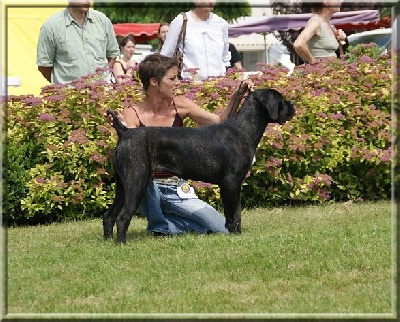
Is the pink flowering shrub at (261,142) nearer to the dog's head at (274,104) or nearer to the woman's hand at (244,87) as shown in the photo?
the woman's hand at (244,87)

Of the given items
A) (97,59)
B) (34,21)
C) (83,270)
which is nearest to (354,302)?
(83,270)

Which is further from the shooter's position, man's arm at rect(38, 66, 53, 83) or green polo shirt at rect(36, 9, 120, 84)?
man's arm at rect(38, 66, 53, 83)

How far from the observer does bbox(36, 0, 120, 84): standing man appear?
941cm

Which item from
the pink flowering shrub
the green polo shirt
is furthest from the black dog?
the green polo shirt

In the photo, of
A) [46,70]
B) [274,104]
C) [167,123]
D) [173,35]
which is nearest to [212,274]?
[274,104]

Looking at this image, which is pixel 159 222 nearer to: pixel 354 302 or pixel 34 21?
pixel 354 302

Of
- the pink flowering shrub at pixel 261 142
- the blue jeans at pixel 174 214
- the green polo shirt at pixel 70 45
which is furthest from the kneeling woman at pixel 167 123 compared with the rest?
the green polo shirt at pixel 70 45

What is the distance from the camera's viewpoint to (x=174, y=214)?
757 cm

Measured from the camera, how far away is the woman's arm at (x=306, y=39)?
9828 mm

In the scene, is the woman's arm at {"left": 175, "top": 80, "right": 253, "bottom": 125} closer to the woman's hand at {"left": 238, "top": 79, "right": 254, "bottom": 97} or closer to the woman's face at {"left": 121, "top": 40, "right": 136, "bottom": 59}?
the woman's hand at {"left": 238, "top": 79, "right": 254, "bottom": 97}

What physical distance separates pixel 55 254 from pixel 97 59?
11.1ft

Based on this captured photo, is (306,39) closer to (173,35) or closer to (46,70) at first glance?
(173,35)

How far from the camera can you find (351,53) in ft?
33.8

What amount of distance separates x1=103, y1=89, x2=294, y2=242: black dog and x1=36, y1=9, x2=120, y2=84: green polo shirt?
9.26ft
